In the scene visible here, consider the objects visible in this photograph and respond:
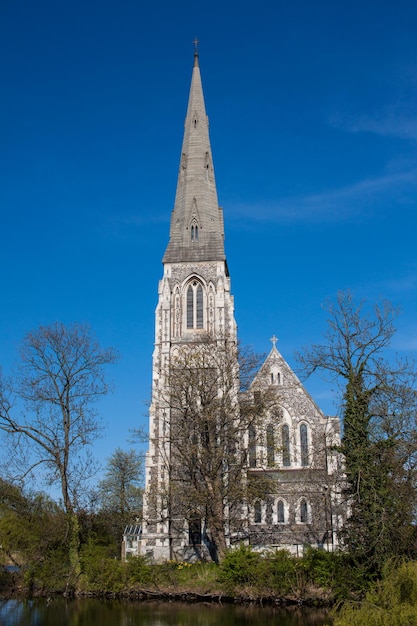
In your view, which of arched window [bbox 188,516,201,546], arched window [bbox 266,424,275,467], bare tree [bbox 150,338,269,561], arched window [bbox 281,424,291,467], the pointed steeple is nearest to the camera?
bare tree [bbox 150,338,269,561]

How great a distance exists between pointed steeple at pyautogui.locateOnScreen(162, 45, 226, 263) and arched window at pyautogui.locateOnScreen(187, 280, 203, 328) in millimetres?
1921

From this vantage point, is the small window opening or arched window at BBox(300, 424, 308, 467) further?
arched window at BBox(300, 424, 308, 467)

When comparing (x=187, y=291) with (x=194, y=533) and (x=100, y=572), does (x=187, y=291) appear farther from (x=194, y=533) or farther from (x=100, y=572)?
(x=100, y=572)

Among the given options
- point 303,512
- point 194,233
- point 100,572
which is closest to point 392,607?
point 100,572

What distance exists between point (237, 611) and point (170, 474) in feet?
37.2

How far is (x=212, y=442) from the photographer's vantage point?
26.8 metres

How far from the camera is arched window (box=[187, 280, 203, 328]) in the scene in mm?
37281

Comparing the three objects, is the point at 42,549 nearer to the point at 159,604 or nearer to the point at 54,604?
the point at 54,604

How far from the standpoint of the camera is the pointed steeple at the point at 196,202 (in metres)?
39.1

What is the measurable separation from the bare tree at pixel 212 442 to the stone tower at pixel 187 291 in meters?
→ 1.57

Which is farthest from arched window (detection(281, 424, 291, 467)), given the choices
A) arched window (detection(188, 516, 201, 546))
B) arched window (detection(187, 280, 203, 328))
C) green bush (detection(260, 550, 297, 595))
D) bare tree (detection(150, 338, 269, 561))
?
green bush (detection(260, 550, 297, 595))

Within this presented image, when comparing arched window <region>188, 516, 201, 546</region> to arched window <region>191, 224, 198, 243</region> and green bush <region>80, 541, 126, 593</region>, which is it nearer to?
green bush <region>80, 541, 126, 593</region>

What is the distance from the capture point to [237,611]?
19.4 meters

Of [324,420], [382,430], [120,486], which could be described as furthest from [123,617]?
[120,486]
